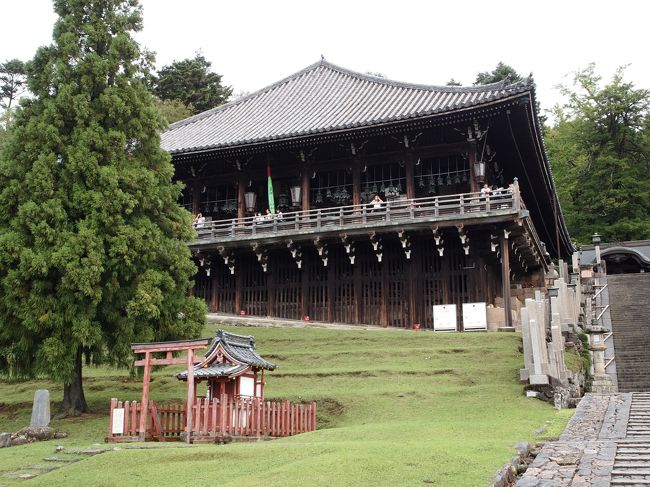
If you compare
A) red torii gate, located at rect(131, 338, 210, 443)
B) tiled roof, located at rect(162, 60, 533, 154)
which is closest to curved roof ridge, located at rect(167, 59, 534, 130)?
tiled roof, located at rect(162, 60, 533, 154)

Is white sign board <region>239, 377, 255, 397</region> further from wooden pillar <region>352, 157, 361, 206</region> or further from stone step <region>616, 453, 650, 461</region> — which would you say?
wooden pillar <region>352, 157, 361, 206</region>

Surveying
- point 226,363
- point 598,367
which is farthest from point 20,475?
point 598,367

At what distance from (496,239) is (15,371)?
60.3ft

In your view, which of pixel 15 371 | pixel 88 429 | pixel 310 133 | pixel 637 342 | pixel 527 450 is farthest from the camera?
pixel 310 133

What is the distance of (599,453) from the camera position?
9.88m

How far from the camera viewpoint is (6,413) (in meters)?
20.2

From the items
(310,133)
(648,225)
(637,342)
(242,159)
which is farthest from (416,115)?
(648,225)

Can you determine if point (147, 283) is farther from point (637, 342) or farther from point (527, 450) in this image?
point (637, 342)

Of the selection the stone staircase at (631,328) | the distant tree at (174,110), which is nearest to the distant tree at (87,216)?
the stone staircase at (631,328)

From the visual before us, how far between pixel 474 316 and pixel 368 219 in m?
6.09

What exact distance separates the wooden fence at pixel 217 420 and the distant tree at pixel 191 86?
174 ft

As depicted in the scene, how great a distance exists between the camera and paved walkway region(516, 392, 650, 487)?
8.47m

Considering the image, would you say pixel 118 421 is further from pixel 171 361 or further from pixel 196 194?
pixel 196 194

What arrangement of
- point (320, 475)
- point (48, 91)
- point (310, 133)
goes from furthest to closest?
1. point (310, 133)
2. point (48, 91)
3. point (320, 475)
